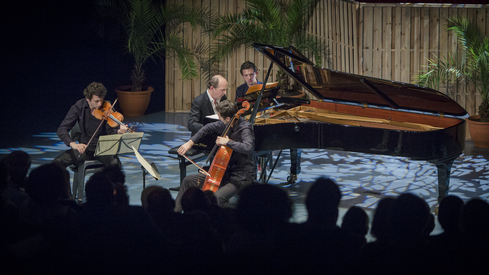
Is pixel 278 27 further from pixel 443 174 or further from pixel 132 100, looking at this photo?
pixel 443 174

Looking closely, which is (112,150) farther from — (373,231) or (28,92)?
(28,92)

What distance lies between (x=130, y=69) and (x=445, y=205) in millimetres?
8297

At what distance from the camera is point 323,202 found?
214 cm

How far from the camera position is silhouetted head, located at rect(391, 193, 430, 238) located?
1.97m

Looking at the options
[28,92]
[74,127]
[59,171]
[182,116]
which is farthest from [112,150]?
[182,116]

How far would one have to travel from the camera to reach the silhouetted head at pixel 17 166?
3.05 m

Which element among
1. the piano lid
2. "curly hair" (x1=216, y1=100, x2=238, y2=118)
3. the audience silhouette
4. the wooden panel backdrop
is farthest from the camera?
the wooden panel backdrop

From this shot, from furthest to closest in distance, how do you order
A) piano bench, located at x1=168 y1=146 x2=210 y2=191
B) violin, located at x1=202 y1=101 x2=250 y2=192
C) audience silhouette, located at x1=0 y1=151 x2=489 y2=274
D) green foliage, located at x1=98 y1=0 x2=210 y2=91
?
green foliage, located at x1=98 y1=0 x2=210 y2=91
piano bench, located at x1=168 y1=146 x2=210 y2=191
violin, located at x1=202 y1=101 x2=250 y2=192
audience silhouette, located at x1=0 y1=151 x2=489 y2=274

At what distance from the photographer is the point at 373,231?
6.66 feet

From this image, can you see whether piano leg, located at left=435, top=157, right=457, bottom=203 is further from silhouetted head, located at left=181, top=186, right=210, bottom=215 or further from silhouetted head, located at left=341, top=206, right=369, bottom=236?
silhouetted head, located at left=181, top=186, right=210, bottom=215

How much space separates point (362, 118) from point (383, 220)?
10.9 feet

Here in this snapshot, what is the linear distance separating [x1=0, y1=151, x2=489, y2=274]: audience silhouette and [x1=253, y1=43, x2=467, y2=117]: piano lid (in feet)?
8.21

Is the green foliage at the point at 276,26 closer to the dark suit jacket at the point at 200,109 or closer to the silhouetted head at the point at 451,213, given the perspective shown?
the dark suit jacket at the point at 200,109

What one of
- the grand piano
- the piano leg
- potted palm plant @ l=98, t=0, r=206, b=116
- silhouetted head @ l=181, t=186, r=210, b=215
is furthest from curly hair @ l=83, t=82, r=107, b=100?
potted palm plant @ l=98, t=0, r=206, b=116
